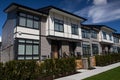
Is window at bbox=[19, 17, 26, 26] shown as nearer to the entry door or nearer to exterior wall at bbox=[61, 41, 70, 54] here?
the entry door

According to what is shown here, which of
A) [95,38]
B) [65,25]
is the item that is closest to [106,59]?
[65,25]

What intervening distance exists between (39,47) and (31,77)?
8.95 m

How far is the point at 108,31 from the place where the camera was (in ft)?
137

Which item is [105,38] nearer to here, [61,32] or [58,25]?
[61,32]

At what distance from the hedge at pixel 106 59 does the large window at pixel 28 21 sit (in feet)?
32.8

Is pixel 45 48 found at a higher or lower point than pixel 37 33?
lower

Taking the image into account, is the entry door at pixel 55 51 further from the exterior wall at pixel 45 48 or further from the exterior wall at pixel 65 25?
the exterior wall at pixel 65 25

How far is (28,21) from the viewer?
19.4 meters

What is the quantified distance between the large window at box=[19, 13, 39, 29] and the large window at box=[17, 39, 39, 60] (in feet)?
6.91

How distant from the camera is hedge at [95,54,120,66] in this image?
21.5m

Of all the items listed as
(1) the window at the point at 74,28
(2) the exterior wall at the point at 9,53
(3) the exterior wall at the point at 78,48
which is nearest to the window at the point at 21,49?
(2) the exterior wall at the point at 9,53

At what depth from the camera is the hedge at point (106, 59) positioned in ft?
70.5

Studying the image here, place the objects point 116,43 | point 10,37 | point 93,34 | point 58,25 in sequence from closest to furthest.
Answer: point 10,37 < point 58,25 < point 93,34 < point 116,43

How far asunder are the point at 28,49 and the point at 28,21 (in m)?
3.74
